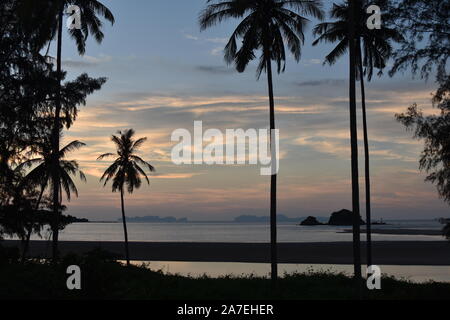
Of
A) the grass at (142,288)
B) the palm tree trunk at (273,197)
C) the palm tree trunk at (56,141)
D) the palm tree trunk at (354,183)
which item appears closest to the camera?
the palm tree trunk at (354,183)

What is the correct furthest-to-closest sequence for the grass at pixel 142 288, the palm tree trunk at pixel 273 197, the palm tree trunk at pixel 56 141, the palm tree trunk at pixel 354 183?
the palm tree trunk at pixel 56 141 < the palm tree trunk at pixel 273 197 < the grass at pixel 142 288 < the palm tree trunk at pixel 354 183

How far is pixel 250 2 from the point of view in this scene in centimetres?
2352

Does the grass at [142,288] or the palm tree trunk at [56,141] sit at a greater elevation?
the palm tree trunk at [56,141]

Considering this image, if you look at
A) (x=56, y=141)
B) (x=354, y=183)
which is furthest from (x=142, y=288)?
(x=354, y=183)

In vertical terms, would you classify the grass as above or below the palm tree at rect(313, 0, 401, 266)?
below

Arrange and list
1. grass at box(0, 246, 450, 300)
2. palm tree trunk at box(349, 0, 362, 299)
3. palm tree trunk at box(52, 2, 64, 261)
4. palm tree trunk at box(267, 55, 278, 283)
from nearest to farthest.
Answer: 1. palm tree trunk at box(349, 0, 362, 299)
2. grass at box(0, 246, 450, 300)
3. palm tree trunk at box(267, 55, 278, 283)
4. palm tree trunk at box(52, 2, 64, 261)

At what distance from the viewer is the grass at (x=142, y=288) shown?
65.0 feet

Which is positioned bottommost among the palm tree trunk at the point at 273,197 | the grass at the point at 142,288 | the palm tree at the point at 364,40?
the grass at the point at 142,288

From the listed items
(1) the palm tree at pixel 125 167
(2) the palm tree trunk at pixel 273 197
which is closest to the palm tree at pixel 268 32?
(2) the palm tree trunk at pixel 273 197

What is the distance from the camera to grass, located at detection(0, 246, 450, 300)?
19.8m

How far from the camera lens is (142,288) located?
2136 cm

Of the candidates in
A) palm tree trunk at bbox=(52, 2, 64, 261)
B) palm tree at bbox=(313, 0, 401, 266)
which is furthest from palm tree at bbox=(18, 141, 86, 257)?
palm tree at bbox=(313, 0, 401, 266)

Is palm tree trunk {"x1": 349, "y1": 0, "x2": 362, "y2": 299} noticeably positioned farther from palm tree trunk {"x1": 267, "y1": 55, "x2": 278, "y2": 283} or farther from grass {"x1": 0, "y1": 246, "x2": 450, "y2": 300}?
palm tree trunk {"x1": 267, "y1": 55, "x2": 278, "y2": 283}

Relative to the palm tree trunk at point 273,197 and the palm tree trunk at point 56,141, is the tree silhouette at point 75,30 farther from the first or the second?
the palm tree trunk at point 273,197
